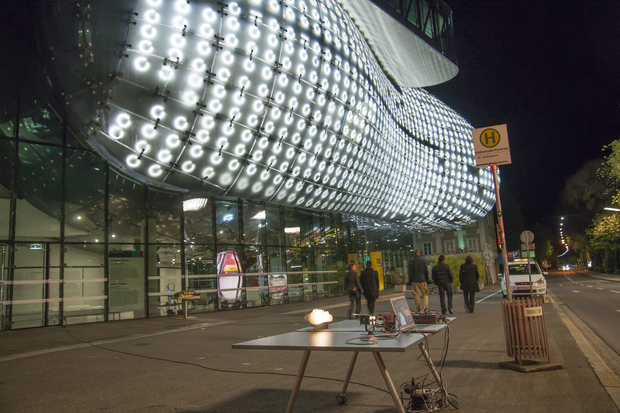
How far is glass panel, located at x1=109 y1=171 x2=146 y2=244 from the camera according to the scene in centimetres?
1548

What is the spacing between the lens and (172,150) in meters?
14.8

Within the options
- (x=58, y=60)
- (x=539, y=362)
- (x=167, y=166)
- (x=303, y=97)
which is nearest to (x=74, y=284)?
(x=167, y=166)

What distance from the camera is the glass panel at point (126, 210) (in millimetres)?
15477

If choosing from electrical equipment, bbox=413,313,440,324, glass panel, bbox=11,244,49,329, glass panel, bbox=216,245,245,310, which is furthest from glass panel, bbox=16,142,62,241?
electrical equipment, bbox=413,313,440,324

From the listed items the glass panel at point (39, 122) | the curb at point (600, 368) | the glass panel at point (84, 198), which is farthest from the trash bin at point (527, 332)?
the glass panel at point (39, 122)

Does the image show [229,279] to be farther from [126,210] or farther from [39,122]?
[39,122]

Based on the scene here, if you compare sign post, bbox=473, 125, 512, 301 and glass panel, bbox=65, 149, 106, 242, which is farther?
glass panel, bbox=65, 149, 106, 242

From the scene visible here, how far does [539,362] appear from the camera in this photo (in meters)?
5.97

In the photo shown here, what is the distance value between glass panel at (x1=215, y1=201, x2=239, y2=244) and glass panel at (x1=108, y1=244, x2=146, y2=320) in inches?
134

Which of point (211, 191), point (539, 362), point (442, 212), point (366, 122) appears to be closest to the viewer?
point (539, 362)

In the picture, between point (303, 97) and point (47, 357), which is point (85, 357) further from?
point (303, 97)

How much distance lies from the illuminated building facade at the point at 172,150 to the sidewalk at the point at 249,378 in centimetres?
516

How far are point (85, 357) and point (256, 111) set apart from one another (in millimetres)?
10183

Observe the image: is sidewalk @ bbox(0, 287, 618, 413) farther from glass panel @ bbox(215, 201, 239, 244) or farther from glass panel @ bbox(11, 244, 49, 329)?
glass panel @ bbox(215, 201, 239, 244)
